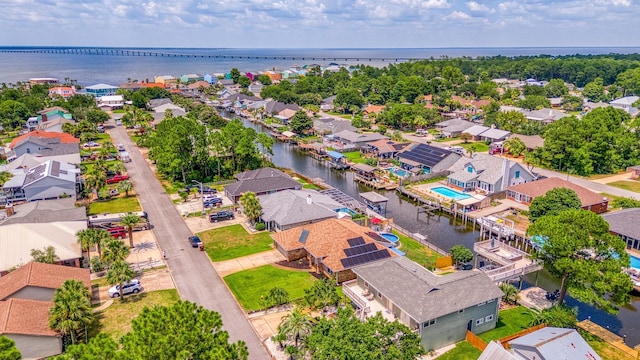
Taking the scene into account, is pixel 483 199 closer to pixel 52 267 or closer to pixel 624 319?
pixel 624 319

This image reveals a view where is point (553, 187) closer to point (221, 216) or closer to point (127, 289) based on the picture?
point (221, 216)

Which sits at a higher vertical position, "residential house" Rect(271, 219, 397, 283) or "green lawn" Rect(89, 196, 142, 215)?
"residential house" Rect(271, 219, 397, 283)

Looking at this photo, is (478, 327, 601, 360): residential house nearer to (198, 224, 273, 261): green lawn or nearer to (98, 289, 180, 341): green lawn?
(98, 289, 180, 341): green lawn

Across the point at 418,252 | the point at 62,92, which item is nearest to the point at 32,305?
the point at 418,252

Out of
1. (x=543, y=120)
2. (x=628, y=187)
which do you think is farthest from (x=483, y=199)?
(x=543, y=120)

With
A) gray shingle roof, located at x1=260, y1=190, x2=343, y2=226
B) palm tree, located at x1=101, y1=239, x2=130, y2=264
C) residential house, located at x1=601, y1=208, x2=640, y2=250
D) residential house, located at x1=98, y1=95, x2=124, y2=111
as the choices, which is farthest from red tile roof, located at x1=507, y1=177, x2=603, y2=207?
residential house, located at x1=98, y1=95, x2=124, y2=111

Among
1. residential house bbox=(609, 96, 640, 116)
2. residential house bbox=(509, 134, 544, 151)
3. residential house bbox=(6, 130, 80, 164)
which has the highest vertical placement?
residential house bbox=(609, 96, 640, 116)
